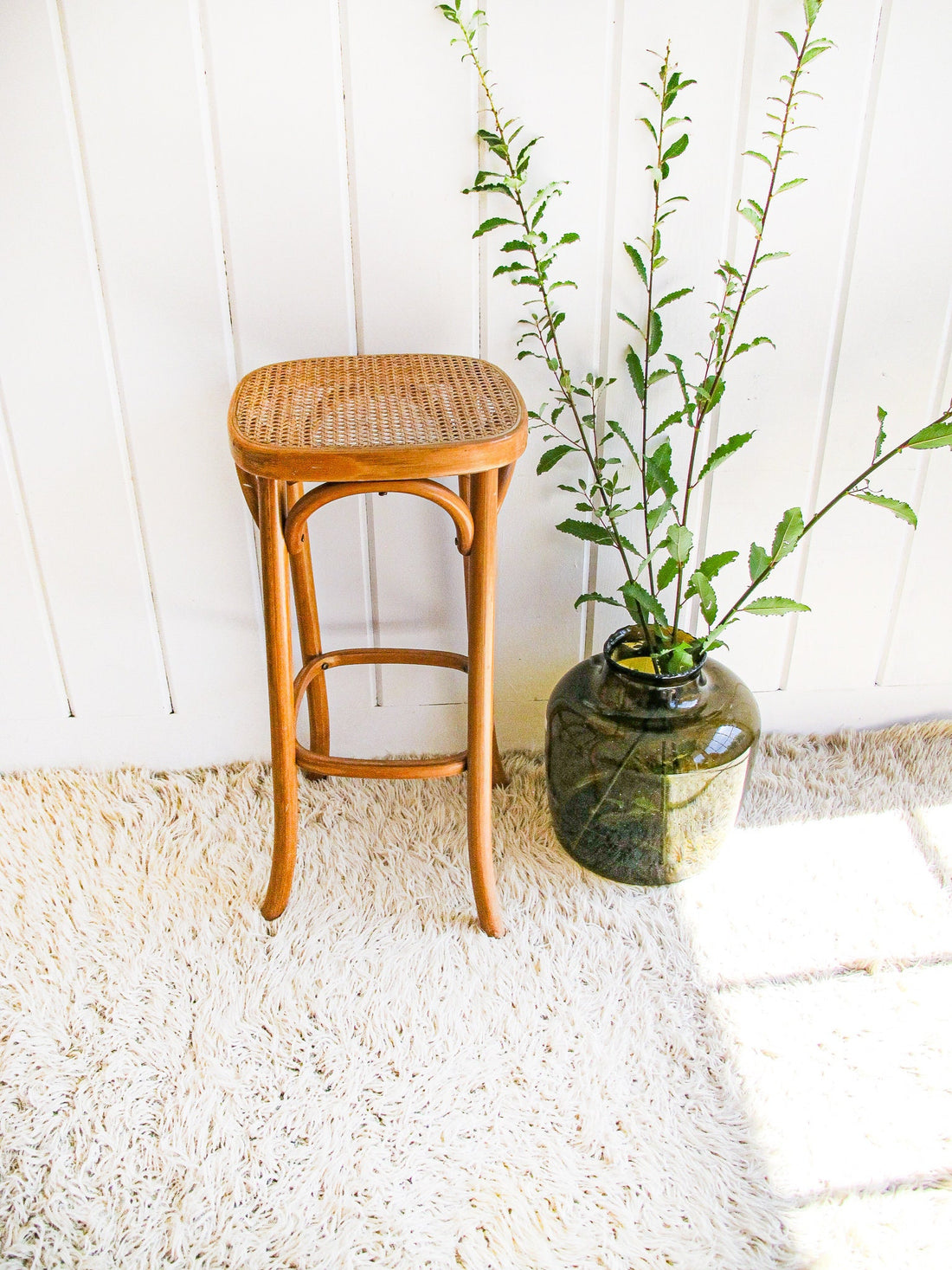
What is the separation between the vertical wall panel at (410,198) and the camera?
113 cm

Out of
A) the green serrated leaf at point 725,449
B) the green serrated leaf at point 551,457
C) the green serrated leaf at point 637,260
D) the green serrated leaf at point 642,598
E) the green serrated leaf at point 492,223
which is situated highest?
the green serrated leaf at point 492,223

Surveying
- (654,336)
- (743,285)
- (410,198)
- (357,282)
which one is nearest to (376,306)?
(357,282)

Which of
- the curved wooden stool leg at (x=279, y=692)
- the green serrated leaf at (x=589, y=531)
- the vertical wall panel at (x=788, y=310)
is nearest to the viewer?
the curved wooden stool leg at (x=279, y=692)

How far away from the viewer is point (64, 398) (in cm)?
128

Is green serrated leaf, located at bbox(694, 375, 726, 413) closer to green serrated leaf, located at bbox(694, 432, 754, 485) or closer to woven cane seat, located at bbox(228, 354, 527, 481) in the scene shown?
green serrated leaf, located at bbox(694, 432, 754, 485)

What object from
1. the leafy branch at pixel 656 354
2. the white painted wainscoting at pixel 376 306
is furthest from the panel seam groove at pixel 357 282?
the leafy branch at pixel 656 354

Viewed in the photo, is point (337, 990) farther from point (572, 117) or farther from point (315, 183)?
point (572, 117)

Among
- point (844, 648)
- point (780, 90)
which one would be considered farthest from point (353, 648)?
point (780, 90)

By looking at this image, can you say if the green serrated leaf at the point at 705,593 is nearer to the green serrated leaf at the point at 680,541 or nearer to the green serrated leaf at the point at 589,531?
the green serrated leaf at the point at 680,541

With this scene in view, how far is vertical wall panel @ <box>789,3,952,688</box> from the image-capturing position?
120cm

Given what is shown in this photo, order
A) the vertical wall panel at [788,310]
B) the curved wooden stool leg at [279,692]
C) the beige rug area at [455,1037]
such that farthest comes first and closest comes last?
the vertical wall panel at [788,310] < the curved wooden stool leg at [279,692] < the beige rug area at [455,1037]

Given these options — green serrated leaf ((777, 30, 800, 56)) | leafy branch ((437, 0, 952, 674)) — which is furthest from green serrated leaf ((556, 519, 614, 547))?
green serrated leaf ((777, 30, 800, 56))

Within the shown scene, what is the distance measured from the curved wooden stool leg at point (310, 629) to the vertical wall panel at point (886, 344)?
0.76 m

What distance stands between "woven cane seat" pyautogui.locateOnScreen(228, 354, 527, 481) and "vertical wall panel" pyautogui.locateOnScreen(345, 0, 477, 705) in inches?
3.6
